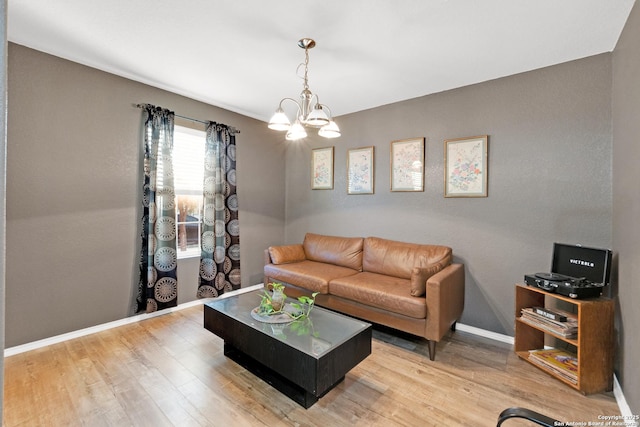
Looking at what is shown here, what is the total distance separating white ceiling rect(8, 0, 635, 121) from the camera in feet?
6.48

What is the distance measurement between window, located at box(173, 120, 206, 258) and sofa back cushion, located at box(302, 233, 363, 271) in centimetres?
147

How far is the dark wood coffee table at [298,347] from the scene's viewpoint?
1760mm

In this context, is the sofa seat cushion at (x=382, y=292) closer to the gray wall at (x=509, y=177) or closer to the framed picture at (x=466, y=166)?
the gray wall at (x=509, y=177)

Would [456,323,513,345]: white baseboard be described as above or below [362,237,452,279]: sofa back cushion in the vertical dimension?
below

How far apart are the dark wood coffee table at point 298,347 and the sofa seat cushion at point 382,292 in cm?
55

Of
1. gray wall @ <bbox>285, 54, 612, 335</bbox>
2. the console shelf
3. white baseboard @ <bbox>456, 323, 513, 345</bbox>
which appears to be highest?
gray wall @ <bbox>285, 54, 612, 335</bbox>

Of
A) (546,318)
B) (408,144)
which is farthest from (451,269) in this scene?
(408,144)

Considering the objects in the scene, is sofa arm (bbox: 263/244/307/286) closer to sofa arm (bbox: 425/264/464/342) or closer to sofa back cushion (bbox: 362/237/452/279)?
sofa back cushion (bbox: 362/237/452/279)

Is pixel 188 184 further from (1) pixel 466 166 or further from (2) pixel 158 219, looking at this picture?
(1) pixel 466 166

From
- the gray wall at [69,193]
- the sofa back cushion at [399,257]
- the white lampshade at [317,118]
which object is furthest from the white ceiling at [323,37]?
the sofa back cushion at [399,257]

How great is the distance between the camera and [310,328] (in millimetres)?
2102

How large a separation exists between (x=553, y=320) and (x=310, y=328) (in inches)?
73.0

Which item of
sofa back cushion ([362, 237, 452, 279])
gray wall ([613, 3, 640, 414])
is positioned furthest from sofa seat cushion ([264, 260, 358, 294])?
gray wall ([613, 3, 640, 414])

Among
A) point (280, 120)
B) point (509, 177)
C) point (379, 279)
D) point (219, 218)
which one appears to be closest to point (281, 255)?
point (219, 218)
